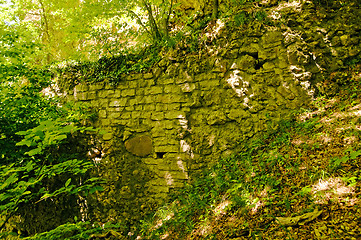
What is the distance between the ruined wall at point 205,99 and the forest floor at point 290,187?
0.29 meters

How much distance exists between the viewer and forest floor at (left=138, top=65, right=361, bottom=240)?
2.11 metres

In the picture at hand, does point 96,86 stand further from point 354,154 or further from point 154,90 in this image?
point 354,154

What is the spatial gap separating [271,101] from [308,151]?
1055 mm

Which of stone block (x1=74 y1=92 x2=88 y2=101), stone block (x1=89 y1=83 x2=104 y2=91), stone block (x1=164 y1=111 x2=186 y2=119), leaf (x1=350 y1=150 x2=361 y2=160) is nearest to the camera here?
leaf (x1=350 y1=150 x2=361 y2=160)

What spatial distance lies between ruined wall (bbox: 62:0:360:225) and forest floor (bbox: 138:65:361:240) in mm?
295

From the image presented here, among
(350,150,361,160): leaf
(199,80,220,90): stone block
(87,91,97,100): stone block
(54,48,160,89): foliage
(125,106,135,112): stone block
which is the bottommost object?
(350,150,361,160): leaf

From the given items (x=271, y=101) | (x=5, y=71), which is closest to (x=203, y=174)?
(x=271, y=101)

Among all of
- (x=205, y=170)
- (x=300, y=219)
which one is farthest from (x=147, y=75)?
(x=300, y=219)

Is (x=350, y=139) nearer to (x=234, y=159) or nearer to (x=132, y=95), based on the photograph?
(x=234, y=159)

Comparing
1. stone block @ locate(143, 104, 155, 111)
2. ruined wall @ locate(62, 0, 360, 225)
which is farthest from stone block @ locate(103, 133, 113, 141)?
stone block @ locate(143, 104, 155, 111)

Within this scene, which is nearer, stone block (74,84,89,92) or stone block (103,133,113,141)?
stone block (103,133,113,141)

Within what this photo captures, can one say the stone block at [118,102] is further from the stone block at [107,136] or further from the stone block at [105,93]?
the stone block at [107,136]

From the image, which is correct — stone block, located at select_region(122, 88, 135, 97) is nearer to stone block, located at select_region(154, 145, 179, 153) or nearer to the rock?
the rock

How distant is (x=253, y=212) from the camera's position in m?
2.61
